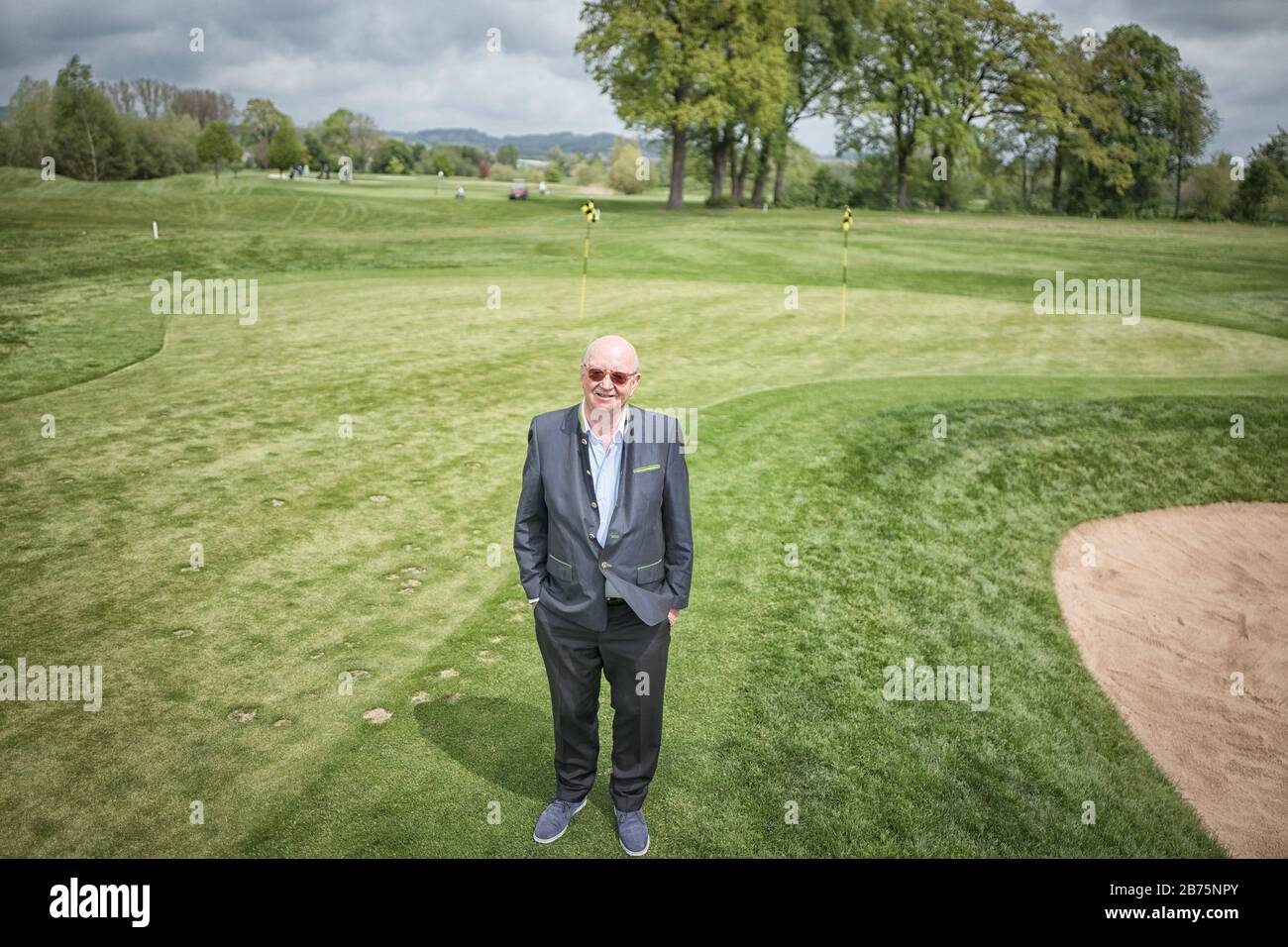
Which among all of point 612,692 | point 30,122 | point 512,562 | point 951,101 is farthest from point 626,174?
point 612,692

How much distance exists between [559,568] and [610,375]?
1.12 meters

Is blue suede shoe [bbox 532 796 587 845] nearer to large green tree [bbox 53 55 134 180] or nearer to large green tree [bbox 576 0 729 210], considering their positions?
large green tree [bbox 576 0 729 210]

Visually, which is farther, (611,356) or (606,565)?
(606,565)

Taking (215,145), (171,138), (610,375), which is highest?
(171,138)

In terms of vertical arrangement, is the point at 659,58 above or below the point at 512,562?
above

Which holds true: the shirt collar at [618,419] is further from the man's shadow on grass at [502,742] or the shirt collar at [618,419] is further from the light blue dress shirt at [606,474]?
the man's shadow on grass at [502,742]

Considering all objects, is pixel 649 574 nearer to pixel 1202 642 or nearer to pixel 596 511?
pixel 596 511

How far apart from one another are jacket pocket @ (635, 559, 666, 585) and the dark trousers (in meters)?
0.17

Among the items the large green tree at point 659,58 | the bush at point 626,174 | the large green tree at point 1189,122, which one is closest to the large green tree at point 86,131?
the large green tree at point 659,58

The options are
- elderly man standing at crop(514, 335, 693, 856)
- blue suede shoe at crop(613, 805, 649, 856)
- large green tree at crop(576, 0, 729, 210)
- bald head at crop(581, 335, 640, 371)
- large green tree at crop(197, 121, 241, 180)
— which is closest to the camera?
bald head at crop(581, 335, 640, 371)

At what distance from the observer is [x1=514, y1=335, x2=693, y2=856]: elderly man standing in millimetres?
4664

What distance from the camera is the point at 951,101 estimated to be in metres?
61.2

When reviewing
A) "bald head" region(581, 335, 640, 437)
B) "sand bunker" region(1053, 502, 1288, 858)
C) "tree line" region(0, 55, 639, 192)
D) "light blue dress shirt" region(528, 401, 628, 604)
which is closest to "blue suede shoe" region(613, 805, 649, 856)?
"light blue dress shirt" region(528, 401, 628, 604)
